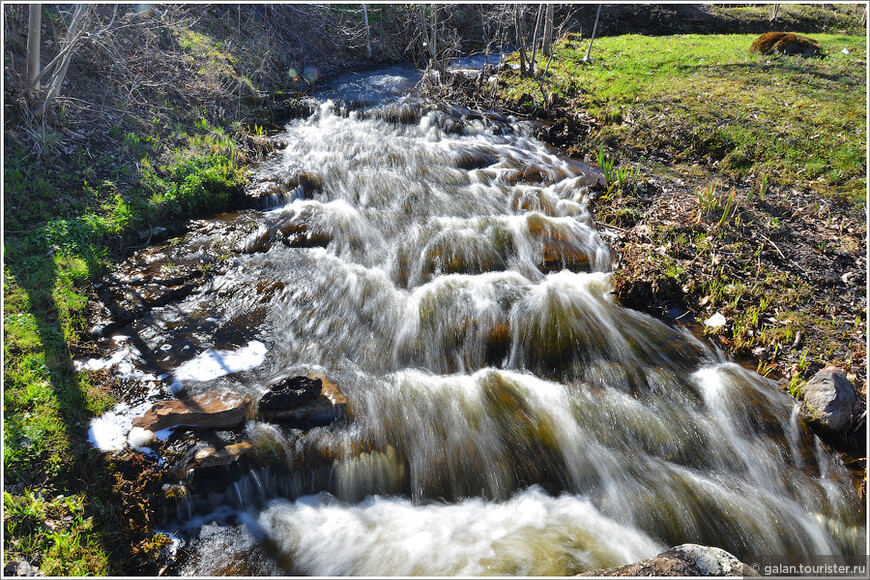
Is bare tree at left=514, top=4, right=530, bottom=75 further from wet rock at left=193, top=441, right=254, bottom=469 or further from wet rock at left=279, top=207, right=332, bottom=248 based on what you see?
wet rock at left=193, top=441, right=254, bottom=469

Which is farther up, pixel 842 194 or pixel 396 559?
pixel 842 194

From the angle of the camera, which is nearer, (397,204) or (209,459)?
(209,459)

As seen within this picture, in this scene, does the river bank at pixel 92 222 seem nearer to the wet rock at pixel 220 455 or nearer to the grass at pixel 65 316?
the grass at pixel 65 316

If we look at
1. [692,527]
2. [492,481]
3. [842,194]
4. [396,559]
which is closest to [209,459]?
[396,559]

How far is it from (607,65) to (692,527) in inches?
562

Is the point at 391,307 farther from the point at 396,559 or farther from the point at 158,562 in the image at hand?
the point at 158,562

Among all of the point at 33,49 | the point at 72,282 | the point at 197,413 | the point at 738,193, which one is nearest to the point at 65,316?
the point at 72,282

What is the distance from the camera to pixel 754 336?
18.3 ft

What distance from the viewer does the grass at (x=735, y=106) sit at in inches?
314

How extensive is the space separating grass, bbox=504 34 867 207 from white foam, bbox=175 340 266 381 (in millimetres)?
8561

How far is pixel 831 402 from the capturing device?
448 cm

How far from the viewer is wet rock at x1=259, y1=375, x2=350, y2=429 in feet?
14.6

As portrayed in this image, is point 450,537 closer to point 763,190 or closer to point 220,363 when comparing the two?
point 220,363

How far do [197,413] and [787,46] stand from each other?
1807 cm
